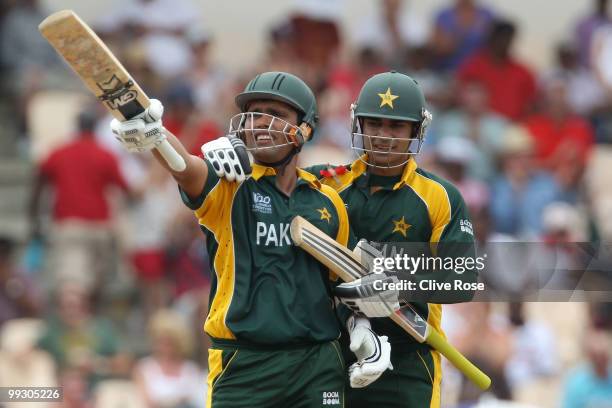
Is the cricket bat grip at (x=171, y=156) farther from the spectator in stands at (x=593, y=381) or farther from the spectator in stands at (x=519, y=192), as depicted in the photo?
the spectator in stands at (x=519, y=192)

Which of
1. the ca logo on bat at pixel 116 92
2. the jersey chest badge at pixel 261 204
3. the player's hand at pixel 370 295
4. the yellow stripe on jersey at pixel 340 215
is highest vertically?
the ca logo on bat at pixel 116 92

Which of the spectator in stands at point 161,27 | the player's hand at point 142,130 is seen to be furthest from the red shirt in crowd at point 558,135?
the player's hand at point 142,130

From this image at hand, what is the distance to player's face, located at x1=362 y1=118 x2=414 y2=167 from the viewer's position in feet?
23.2

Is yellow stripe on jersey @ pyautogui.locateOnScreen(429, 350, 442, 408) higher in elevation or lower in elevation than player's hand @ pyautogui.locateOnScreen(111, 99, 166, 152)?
lower

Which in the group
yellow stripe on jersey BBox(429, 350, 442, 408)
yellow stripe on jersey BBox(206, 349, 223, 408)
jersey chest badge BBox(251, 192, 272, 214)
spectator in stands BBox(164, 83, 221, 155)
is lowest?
spectator in stands BBox(164, 83, 221, 155)

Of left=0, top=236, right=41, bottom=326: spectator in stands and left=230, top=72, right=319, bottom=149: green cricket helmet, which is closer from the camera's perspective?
left=230, top=72, right=319, bottom=149: green cricket helmet

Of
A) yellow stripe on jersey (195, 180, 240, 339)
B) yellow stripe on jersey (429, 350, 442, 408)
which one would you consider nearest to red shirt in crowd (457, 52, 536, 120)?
yellow stripe on jersey (429, 350, 442, 408)

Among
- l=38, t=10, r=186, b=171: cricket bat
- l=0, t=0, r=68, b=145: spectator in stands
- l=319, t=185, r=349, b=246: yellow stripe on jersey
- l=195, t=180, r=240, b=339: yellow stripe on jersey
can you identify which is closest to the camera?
l=38, t=10, r=186, b=171: cricket bat

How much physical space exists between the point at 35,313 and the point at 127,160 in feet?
6.19

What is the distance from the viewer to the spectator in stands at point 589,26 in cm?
1546

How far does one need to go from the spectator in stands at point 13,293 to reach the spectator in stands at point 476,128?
407cm

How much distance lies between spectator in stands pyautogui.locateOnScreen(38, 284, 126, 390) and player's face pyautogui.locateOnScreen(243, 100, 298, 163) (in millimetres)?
4614

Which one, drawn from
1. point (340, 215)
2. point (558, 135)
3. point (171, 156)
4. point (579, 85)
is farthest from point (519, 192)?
point (171, 156)

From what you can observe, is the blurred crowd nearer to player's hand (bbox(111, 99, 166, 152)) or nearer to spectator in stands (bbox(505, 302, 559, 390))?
spectator in stands (bbox(505, 302, 559, 390))
